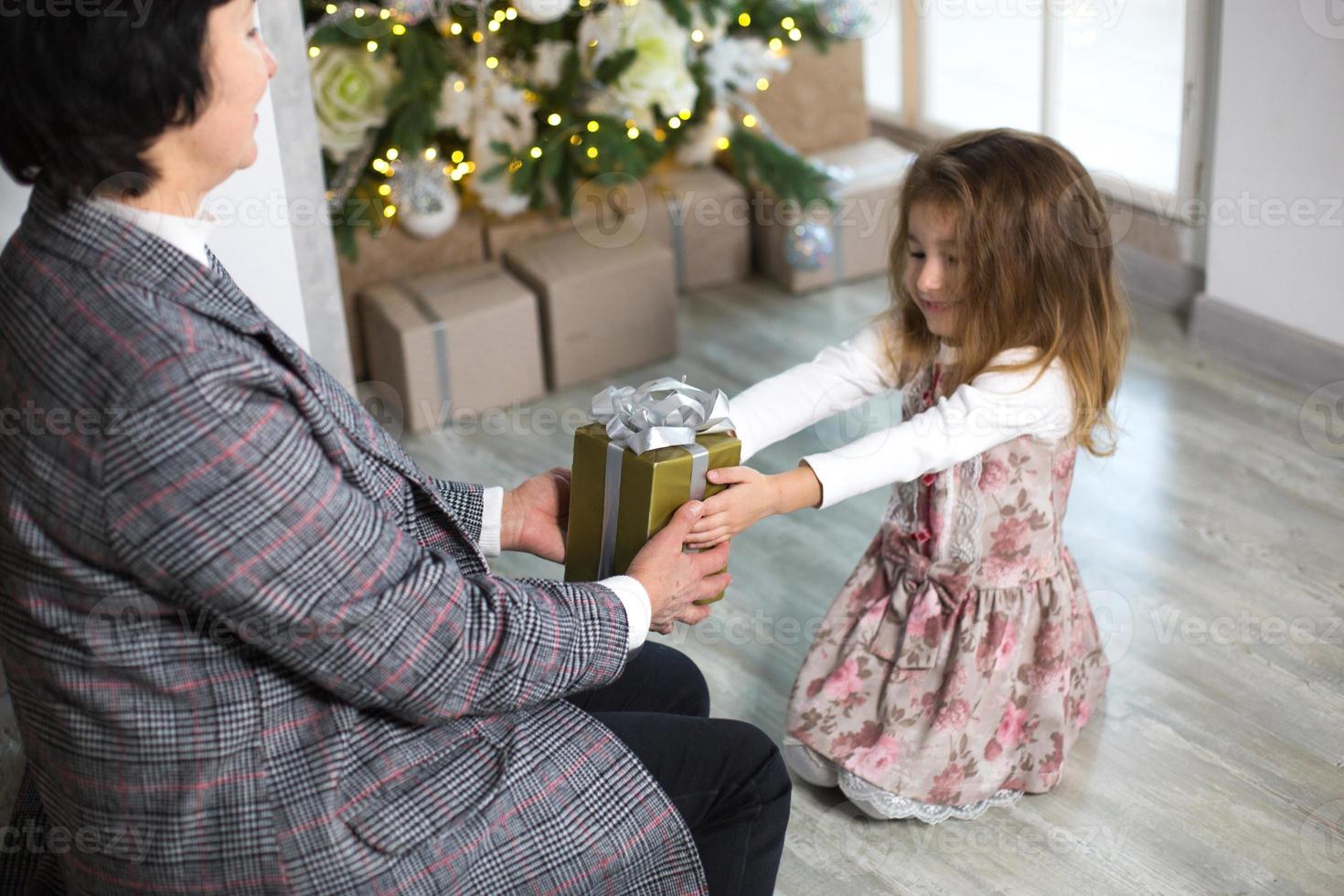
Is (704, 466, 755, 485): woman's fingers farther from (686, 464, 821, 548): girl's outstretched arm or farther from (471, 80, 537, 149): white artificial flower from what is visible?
(471, 80, 537, 149): white artificial flower

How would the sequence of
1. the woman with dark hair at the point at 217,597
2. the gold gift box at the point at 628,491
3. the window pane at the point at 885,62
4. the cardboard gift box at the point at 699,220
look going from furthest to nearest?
the window pane at the point at 885,62
the cardboard gift box at the point at 699,220
the gold gift box at the point at 628,491
the woman with dark hair at the point at 217,597

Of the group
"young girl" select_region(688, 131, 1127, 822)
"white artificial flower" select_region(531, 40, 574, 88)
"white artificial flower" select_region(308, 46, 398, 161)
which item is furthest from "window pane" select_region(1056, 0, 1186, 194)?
"white artificial flower" select_region(308, 46, 398, 161)

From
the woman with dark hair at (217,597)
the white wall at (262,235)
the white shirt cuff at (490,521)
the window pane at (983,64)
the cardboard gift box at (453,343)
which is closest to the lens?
the woman with dark hair at (217,597)

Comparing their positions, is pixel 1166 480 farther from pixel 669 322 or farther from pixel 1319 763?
pixel 669 322

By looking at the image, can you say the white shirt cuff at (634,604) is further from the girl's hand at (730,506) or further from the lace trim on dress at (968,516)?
the lace trim on dress at (968,516)

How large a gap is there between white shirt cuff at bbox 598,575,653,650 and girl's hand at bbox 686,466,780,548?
17 cm

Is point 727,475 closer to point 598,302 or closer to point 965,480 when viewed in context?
point 965,480

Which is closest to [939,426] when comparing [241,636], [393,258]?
[241,636]

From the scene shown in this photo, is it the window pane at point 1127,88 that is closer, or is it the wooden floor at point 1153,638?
the wooden floor at point 1153,638

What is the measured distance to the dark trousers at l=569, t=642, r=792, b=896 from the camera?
1.27 m

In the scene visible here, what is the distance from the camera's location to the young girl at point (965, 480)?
161 cm

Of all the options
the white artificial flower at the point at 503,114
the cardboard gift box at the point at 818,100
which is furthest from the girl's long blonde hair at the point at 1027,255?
the cardboard gift box at the point at 818,100

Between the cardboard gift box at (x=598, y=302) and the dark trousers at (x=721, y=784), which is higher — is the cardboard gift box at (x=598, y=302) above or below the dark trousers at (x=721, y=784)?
below

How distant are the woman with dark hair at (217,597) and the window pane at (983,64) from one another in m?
2.75
